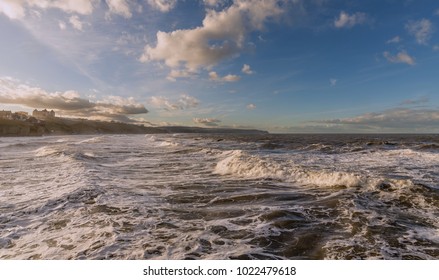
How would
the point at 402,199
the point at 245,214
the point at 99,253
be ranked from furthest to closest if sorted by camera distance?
1. the point at 402,199
2. the point at 245,214
3. the point at 99,253

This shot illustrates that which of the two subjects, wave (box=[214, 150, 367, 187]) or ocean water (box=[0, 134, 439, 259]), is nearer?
ocean water (box=[0, 134, 439, 259])

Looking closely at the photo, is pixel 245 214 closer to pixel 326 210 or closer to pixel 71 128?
pixel 326 210

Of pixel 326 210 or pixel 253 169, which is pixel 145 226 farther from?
pixel 253 169

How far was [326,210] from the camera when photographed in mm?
8375

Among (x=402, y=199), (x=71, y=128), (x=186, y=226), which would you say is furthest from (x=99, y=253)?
(x=71, y=128)

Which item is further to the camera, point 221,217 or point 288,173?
point 288,173

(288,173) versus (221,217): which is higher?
(288,173)

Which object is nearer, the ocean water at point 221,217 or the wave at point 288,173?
the ocean water at point 221,217

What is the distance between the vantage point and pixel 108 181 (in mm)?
12977
